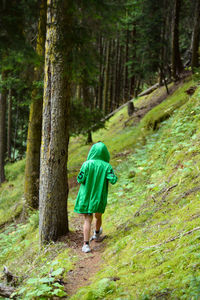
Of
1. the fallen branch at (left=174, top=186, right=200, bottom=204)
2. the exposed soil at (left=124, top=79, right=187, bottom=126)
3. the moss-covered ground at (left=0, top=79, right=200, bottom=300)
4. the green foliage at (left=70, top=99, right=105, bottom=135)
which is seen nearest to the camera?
the moss-covered ground at (left=0, top=79, right=200, bottom=300)

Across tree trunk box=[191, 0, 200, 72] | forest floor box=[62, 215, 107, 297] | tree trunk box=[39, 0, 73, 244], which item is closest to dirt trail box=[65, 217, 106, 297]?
forest floor box=[62, 215, 107, 297]

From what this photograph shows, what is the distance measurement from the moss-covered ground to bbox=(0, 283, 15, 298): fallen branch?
0.17 meters

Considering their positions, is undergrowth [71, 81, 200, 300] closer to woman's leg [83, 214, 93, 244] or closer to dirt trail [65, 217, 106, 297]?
dirt trail [65, 217, 106, 297]

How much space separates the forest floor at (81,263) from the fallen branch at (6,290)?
0.72 metres

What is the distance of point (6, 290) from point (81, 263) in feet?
4.51

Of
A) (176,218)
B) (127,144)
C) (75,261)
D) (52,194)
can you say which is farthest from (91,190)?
(127,144)

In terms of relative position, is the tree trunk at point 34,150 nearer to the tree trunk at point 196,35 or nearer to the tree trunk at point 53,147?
the tree trunk at point 53,147

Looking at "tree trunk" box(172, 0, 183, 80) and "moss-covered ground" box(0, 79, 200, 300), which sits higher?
"tree trunk" box(172, 0, 183, 80)

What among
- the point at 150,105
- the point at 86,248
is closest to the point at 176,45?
the point at 150,105

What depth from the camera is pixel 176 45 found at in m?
14.8

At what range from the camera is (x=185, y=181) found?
5.54 meters

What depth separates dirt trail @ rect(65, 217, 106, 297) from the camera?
3971mm

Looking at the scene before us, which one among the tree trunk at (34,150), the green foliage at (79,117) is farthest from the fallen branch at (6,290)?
the green foliage at (79,117)

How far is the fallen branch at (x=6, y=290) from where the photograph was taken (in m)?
3.66
